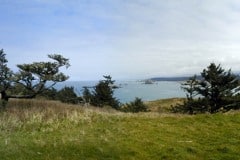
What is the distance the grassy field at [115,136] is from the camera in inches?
443

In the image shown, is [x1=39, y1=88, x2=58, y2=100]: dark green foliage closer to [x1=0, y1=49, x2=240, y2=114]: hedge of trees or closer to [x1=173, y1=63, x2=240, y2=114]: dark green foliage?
[x1=0, y1=49, x2=240, y2=114]: hedge of trees

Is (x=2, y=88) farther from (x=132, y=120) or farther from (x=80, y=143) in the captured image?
(x=80, y=143)

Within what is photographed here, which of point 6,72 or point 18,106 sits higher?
point 6,72

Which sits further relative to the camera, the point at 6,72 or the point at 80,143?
the point at 6,72

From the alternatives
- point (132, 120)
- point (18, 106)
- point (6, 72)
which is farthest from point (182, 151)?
point (6, 72)

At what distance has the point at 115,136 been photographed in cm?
1361

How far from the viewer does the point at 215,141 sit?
13414 mm

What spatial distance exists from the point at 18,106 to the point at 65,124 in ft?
22.3

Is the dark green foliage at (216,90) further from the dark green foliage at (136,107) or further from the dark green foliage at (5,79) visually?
the dark green foliage at (5,79)

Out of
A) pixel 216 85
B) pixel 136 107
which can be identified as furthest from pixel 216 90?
pixel 136 107

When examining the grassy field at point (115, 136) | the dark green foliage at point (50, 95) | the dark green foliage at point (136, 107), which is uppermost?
the dark green foliage at point (50, 95)

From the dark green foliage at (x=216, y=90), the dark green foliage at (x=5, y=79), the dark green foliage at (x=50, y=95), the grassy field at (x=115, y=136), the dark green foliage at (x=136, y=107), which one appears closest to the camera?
the grassy field at (x=115, y=136)

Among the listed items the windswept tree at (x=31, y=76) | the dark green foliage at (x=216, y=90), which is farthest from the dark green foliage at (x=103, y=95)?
the windswept tree at (x=31, y=76)

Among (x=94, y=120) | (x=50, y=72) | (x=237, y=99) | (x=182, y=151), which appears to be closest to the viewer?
(x=182, y=151)
